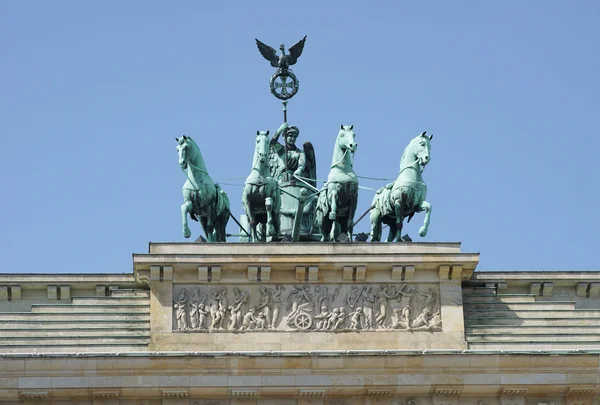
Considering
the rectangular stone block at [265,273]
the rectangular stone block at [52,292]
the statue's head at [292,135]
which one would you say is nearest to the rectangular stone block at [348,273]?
the rectangular stone block at [265,273]

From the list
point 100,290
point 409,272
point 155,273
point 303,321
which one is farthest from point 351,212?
point 100,290

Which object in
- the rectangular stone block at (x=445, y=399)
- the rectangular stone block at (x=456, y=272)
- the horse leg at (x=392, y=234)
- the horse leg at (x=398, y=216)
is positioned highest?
the horse leg at (x=398, y=216)

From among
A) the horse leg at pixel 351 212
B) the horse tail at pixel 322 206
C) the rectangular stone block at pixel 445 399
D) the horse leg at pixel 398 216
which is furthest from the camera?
the horse tail at pixel 322 206

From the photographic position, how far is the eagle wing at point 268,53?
197 feet

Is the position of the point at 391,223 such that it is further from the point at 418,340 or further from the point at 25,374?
the point at 25,374

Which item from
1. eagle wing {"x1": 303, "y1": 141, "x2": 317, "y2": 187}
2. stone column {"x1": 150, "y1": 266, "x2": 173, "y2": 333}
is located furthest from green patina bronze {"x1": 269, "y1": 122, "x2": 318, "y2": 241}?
stone column {"x1": 150, "y1": 266, "x2": 173, "y2": 333}

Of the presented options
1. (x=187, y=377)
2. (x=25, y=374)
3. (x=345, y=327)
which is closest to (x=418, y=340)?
(x=345, y=327)

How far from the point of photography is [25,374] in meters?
51.6

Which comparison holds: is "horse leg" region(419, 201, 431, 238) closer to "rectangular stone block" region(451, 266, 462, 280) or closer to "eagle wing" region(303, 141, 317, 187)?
"rectangular stone block" region(451, 266, 462, 280)

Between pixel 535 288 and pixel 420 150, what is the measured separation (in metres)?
3.91

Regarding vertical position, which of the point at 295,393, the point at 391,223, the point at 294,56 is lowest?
the point at 295,393

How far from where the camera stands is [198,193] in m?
54.6

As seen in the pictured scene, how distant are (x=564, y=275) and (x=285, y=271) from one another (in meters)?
6.01

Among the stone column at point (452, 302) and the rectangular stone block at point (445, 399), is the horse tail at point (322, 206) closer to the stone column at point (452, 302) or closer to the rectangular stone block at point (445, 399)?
the stone column at point (452, 302)
